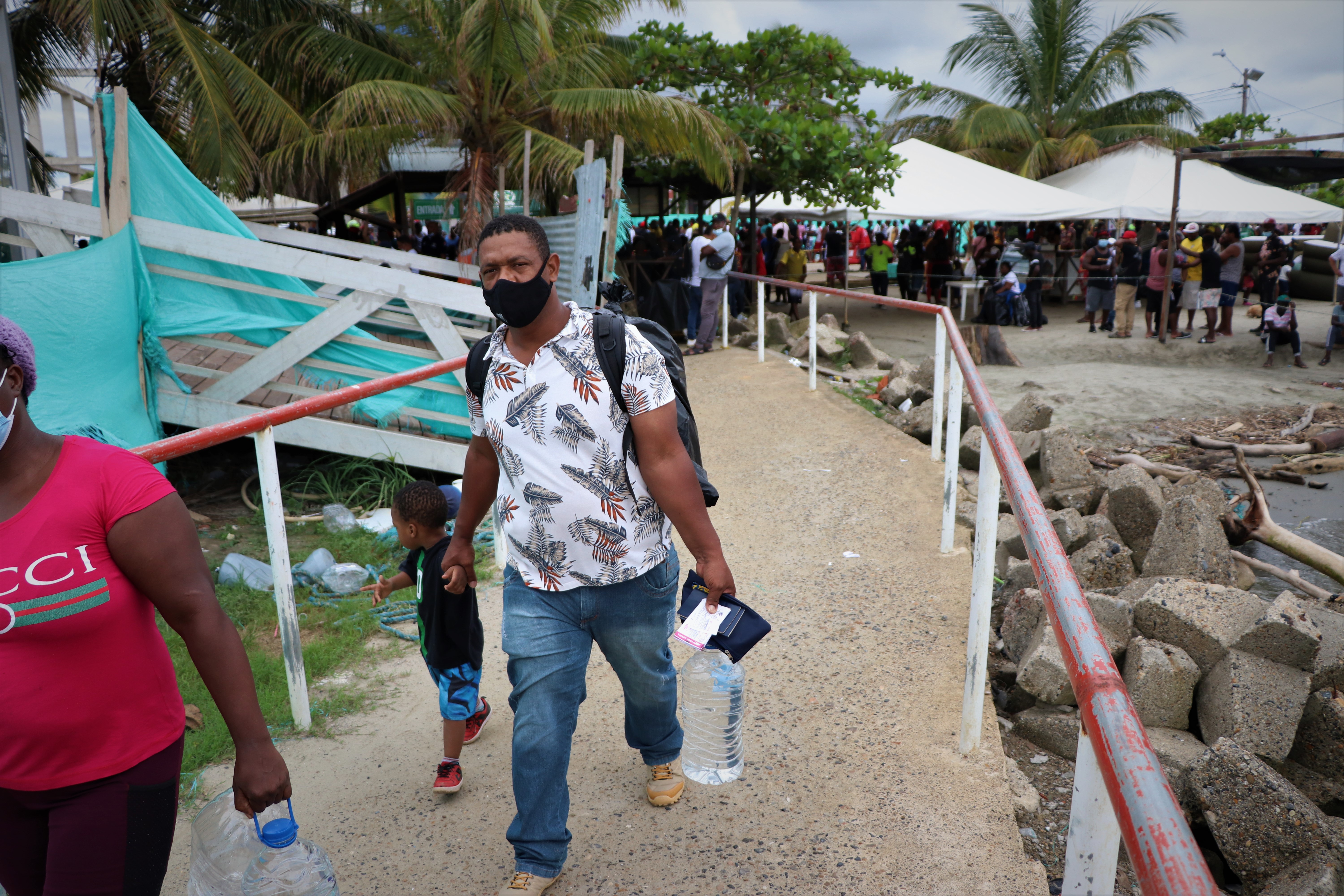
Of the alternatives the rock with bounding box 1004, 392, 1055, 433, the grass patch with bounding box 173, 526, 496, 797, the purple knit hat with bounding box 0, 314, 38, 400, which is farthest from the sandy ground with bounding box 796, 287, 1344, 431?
the purple knit hat with bounding box 0, 314, 38, 400

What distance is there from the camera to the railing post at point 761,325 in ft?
32.7

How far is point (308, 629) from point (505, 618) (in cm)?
249

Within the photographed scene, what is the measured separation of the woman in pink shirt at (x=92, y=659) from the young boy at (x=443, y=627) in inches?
44.4

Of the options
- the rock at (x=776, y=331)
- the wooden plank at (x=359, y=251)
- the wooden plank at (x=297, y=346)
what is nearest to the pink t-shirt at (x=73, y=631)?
the wooden plank at (x=297, y=346)

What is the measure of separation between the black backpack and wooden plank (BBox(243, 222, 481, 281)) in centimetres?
812

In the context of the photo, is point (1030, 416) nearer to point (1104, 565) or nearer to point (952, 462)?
point (1104, 565)

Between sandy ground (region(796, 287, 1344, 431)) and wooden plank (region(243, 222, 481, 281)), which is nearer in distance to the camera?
wooden plank (region(243, 222, 481, 281))

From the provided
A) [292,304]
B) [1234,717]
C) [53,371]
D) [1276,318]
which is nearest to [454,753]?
[1234,717]

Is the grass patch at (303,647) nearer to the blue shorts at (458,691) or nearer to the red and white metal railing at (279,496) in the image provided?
the red and white metal railing at (279,496)

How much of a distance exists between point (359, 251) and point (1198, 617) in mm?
9595

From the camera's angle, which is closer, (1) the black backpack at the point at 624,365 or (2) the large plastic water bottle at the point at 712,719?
(1) the black backpack at the point at 624,365

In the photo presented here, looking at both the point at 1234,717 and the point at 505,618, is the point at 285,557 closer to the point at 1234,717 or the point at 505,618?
the point at 505,618

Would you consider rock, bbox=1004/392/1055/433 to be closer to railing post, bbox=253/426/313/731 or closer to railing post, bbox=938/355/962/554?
railing post, bbox=938/355/962/554

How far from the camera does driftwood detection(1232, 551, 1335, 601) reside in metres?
6.01
